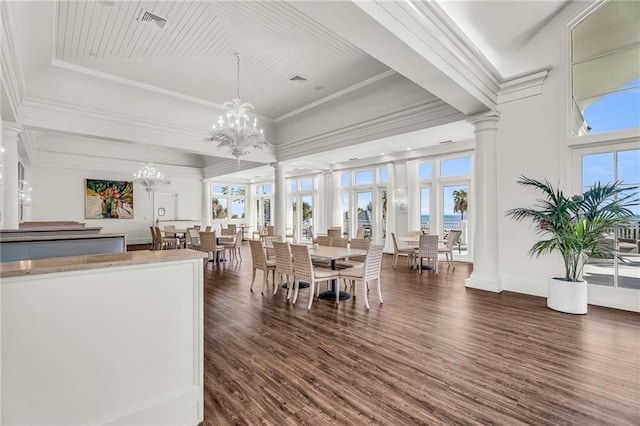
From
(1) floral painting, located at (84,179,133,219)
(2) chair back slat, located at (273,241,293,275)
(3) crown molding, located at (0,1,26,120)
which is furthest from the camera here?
(1) floral painting, located at (84,179,133,219)

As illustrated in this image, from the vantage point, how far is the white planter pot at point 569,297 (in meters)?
4.01

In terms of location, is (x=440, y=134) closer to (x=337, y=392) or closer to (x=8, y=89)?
(x=337, y=392)

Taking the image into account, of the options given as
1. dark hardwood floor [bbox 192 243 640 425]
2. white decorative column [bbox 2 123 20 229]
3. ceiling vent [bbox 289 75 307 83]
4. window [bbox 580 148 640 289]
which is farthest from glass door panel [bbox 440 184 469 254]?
white decorative column [bbox 2 123 20 229]

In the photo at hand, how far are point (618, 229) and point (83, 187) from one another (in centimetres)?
1516

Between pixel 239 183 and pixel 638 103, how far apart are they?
49.9 feet

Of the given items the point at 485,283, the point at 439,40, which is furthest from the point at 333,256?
the point at 439,40

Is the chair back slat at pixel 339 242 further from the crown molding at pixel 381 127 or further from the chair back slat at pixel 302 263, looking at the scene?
the crown molding at pixel 381 127

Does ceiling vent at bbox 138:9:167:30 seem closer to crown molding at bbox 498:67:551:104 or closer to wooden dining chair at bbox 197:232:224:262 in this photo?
wooden dining chair at bbox 197:232:224:262

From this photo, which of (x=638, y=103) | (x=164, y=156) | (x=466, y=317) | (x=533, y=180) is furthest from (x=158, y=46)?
(x=164, y=156)

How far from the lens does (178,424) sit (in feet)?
6.07

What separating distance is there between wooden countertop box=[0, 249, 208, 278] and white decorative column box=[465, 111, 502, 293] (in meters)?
4.92

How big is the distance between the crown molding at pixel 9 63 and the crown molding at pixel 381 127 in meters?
5.37

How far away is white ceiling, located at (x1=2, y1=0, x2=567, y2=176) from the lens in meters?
3.81

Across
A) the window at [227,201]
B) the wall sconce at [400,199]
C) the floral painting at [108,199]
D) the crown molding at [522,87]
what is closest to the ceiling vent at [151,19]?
the crown molding at [522,87]
